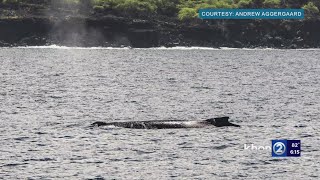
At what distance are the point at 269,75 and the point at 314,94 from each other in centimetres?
5088

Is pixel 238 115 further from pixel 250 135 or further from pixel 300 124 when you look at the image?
pixel 250 135

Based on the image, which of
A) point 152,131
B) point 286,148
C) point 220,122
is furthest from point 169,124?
point 286,148

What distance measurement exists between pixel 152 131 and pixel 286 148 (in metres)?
12.4

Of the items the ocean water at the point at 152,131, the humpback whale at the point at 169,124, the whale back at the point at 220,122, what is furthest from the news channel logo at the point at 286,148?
the humpback whale at the point at 169,124

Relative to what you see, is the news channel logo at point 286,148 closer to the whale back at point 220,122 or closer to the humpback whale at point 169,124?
the whale back at point 220,122

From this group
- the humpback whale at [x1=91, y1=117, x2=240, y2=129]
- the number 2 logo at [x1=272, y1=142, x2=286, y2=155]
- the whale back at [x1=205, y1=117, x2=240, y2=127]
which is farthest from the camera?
the whale back at [x1=205, y1=117, x2=240, y2=127]

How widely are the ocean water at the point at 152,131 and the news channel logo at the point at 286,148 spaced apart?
0.54 meters

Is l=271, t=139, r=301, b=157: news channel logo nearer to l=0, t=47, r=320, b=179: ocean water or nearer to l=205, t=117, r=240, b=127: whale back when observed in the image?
l=0, t=47, r=320, b=179: ocean water

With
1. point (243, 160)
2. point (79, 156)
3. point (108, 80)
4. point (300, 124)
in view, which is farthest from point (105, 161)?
point (108, 80)

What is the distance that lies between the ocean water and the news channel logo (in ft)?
1.78

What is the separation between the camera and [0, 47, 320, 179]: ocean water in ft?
161

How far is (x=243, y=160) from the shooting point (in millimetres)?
52000

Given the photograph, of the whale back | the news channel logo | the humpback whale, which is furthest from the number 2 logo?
the humpback whale

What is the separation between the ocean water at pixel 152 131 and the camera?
4906 centimetres
